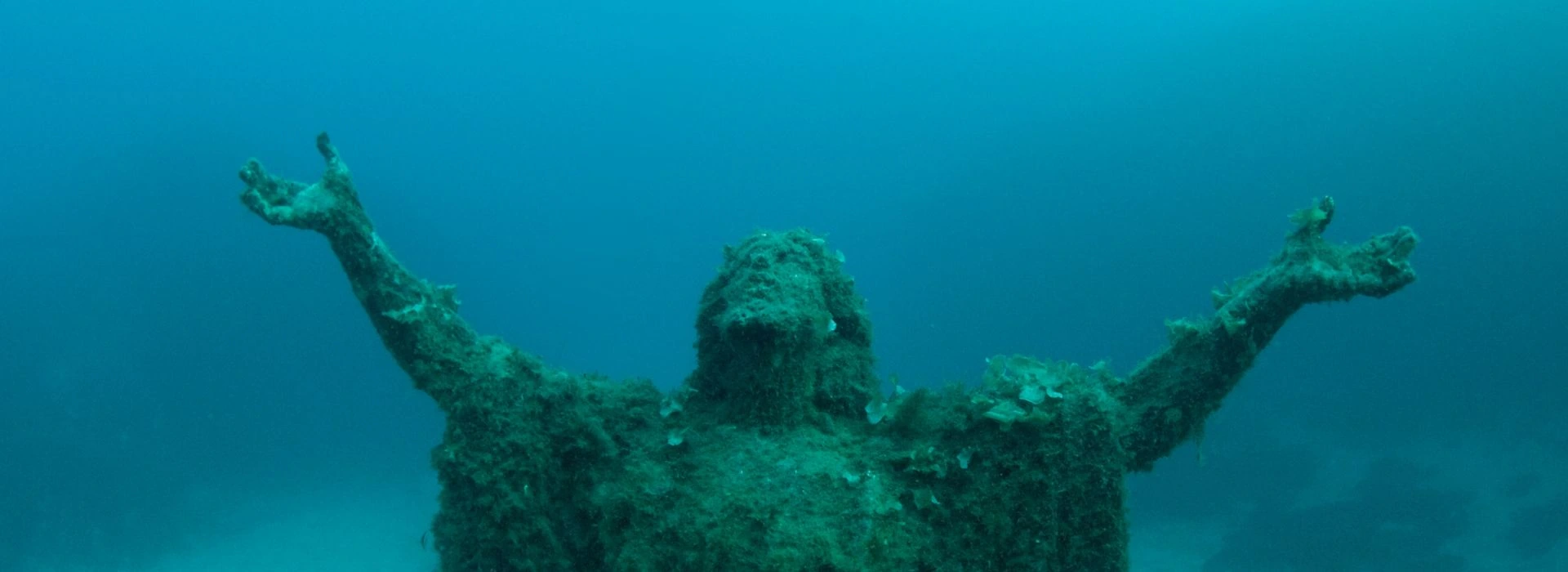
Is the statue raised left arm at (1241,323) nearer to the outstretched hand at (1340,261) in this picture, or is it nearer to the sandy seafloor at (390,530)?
the outstretched hand at (1340,261)

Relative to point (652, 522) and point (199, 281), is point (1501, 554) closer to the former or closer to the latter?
point (652, 522)

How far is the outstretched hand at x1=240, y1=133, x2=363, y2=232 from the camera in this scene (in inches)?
198

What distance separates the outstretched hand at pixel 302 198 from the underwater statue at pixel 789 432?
0.6 inches

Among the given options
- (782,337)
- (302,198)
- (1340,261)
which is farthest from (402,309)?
(1340,261)

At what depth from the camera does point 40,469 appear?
95.8 feet

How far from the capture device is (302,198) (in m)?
5.20

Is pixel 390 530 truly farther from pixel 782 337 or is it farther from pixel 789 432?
pixel 782 337

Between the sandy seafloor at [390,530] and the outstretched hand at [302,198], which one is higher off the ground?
the sandy seafloor at [390,530]

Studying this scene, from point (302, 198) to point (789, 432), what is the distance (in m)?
3.21

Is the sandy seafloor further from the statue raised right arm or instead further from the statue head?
the statue head

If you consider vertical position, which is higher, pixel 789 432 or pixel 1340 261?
pixel 1340 261

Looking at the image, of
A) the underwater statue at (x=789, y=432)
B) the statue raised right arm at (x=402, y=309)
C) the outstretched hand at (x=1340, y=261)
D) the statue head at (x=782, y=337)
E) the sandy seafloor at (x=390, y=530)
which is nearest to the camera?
the outstretched hand at (x=1340, y=261)

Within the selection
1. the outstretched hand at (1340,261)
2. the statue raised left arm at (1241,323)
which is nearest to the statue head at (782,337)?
the statue raised left arm at (1241,323)

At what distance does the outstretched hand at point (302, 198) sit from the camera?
504 centimetres
